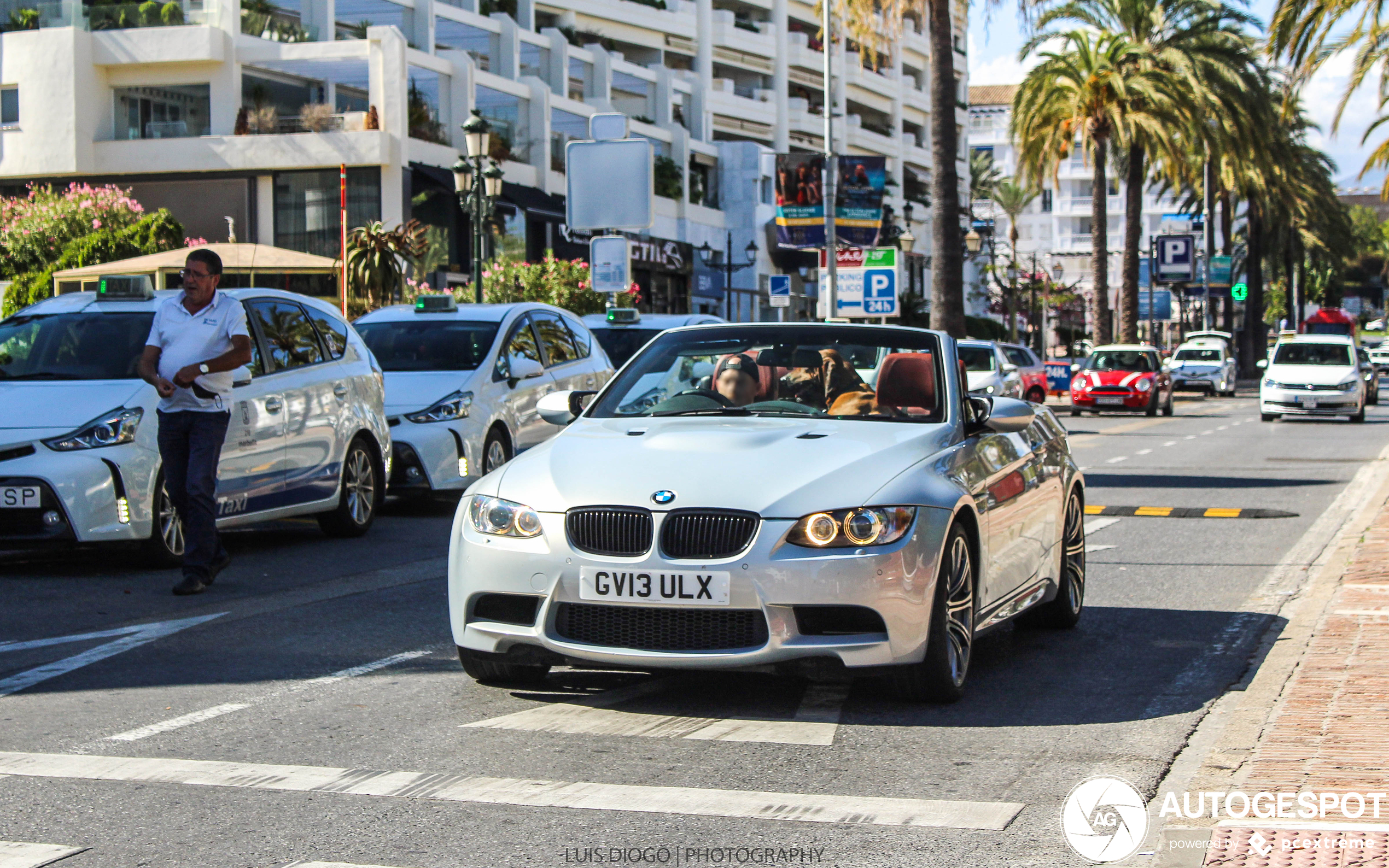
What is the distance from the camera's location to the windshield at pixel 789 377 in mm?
7070

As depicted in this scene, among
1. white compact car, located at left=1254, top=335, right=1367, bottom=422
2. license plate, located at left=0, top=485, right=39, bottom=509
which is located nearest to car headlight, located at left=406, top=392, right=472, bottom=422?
license plate, located at left=0, top=485, right=39, bottom=509

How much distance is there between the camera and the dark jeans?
30.2 ft

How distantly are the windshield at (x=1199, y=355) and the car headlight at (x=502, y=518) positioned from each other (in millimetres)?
48343

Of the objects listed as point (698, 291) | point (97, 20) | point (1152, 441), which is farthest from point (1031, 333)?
point (1152, 441)

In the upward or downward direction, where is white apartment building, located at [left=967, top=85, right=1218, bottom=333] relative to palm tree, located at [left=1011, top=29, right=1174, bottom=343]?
upward

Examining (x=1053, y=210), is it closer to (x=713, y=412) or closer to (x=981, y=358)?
(x=981, y=358)

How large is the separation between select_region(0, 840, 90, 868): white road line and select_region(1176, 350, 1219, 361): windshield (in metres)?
50.4

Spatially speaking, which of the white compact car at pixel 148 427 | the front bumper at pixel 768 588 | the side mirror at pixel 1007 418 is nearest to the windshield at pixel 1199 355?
the white compact car at pixel 148 427

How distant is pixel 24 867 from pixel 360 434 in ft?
27.3

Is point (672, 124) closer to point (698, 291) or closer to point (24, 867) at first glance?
point (698, 291)

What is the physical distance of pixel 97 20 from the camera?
45.9 meters

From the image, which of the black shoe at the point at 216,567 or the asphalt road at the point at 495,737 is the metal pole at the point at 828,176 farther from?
the asphalt road at the point at 495,737

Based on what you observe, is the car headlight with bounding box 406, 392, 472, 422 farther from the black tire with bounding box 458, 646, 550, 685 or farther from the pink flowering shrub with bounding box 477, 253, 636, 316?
the pink flowering shrub with bounding box 477, 253, 636, 316

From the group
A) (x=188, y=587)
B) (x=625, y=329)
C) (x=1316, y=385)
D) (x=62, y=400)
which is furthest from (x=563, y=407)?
(x=1316, y=385)
